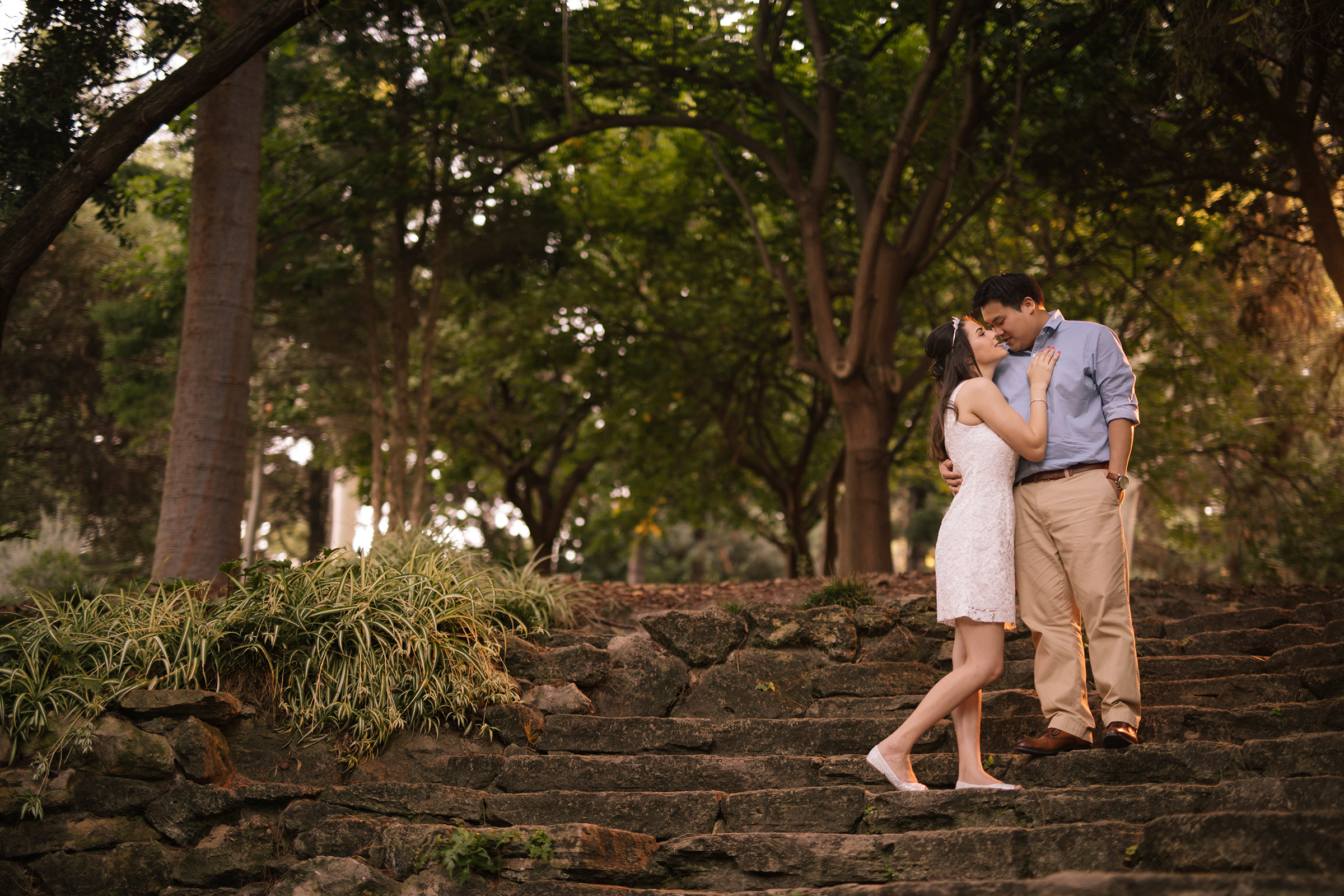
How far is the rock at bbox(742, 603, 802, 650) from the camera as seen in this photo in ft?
18.4

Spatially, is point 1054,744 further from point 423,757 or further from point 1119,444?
point 423,757

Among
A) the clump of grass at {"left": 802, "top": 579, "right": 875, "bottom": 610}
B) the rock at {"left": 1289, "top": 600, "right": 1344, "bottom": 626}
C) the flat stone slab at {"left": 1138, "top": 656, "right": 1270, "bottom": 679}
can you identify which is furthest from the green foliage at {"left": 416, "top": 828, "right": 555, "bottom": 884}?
the rock at {"left": 1289, "top": 600, "right": 1344, "bottom": 626}

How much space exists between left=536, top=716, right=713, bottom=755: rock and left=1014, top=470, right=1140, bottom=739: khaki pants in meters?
1.65

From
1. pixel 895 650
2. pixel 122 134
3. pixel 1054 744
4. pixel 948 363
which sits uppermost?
pixel 122 134

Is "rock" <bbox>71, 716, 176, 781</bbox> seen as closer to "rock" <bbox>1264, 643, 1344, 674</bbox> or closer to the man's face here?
the man's face

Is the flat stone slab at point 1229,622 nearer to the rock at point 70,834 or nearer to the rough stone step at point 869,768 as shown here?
the rough stone step at point 869,768

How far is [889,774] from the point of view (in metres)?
3.76

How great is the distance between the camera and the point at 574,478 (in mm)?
14992

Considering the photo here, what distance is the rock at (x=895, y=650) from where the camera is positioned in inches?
219

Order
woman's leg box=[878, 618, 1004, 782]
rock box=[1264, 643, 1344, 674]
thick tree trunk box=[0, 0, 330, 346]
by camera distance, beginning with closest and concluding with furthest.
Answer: woman's leg box=[878, 618, 1004, 782] < rock box=[1264, 643, 1344, 674] < thick tree trunk box=[0, 0, 330, 346]

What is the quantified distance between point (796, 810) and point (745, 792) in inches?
11.1

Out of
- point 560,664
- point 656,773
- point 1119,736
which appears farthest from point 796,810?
point 560,664

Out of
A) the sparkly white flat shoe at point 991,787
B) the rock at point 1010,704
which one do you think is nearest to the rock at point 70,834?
the sparkly white flat shoe at point 991,787

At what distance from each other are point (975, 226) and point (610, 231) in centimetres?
485
